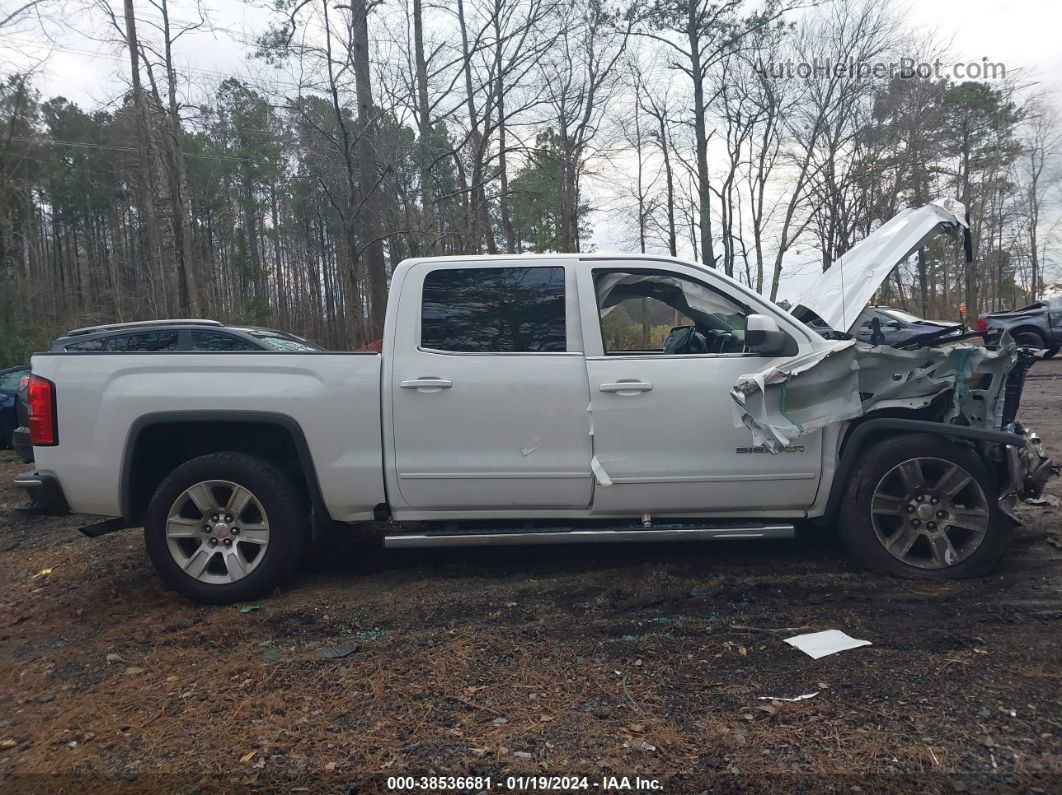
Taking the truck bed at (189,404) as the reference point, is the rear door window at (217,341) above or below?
above

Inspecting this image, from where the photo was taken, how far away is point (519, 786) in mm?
2336

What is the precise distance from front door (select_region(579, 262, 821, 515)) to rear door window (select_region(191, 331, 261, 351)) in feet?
23.1

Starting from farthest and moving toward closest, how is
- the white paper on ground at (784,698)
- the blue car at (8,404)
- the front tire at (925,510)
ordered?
the blue car at (8,404) → the front tire at (925,510) → the white paper on ground at (784,698)

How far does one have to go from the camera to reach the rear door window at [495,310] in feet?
13.3

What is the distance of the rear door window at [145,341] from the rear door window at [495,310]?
7.09 m

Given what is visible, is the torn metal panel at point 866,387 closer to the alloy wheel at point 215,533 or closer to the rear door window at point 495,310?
the rear door window at point 495,310

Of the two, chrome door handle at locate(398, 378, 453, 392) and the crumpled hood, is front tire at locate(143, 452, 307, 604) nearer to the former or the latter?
chrome door handle at locate(398, 378, 453, 392)

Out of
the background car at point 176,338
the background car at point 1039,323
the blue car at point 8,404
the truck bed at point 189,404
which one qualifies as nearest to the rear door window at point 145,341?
the background car at point 176,338

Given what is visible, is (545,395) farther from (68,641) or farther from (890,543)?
(68,641)

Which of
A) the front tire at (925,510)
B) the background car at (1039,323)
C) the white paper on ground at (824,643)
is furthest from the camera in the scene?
the background car at (1039,323)

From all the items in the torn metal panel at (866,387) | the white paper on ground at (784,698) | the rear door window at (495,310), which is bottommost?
the white paper on ground at (784,698)

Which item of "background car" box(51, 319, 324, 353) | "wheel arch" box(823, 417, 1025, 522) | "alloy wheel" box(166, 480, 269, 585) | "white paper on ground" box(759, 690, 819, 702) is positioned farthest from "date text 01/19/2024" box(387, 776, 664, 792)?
"background car" box(51, 319, 324, 353)

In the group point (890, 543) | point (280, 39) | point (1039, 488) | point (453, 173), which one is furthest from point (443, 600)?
point (453, 173)

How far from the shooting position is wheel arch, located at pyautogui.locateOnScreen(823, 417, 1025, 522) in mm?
3818
